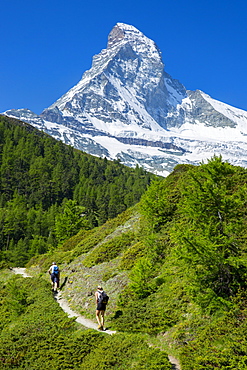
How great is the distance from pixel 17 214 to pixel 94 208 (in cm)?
3066

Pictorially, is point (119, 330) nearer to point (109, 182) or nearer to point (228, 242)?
point (228, 242)

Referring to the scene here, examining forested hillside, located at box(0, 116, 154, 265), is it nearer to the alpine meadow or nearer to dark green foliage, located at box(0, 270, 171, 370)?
the alpine meadow

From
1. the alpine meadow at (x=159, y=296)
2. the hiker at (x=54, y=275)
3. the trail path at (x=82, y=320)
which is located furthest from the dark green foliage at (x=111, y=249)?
the trail path at (x=82, y=320)

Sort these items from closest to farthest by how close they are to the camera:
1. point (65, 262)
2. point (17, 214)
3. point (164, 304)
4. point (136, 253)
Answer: point (164, 304), point (136, 253), point (65, 262), point (17, 214)

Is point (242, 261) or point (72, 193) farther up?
point (242, 261)

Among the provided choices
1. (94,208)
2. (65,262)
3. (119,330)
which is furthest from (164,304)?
(94,208)

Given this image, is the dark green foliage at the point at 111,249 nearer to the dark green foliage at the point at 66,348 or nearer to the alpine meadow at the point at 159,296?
the alpine meadow at the point at 159,296

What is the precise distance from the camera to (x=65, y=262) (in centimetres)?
3247

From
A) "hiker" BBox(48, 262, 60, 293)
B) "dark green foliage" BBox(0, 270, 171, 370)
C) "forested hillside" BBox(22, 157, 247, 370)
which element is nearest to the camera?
"forested hillside" BBox(22, 157, 247, 370)

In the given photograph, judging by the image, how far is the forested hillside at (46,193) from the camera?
72.4 m

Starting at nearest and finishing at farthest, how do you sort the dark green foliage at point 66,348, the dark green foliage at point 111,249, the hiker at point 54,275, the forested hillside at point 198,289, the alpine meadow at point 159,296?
the forested hillside at point 198,289, the dark green foliage at point 66,348, the alpine meadow at point 159,296, the hiker at point 54,275, the dark green foliage at point 111,249

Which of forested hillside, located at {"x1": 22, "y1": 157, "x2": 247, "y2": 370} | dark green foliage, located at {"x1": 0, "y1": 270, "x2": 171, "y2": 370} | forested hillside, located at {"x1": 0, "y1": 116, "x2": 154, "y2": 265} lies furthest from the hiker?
forested hillside, located at {"x1": 0, "y1": 116, "x2": 154, "y2": 265}

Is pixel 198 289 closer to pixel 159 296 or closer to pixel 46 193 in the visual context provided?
pixel 159 296

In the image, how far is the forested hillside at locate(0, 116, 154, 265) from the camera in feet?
237
